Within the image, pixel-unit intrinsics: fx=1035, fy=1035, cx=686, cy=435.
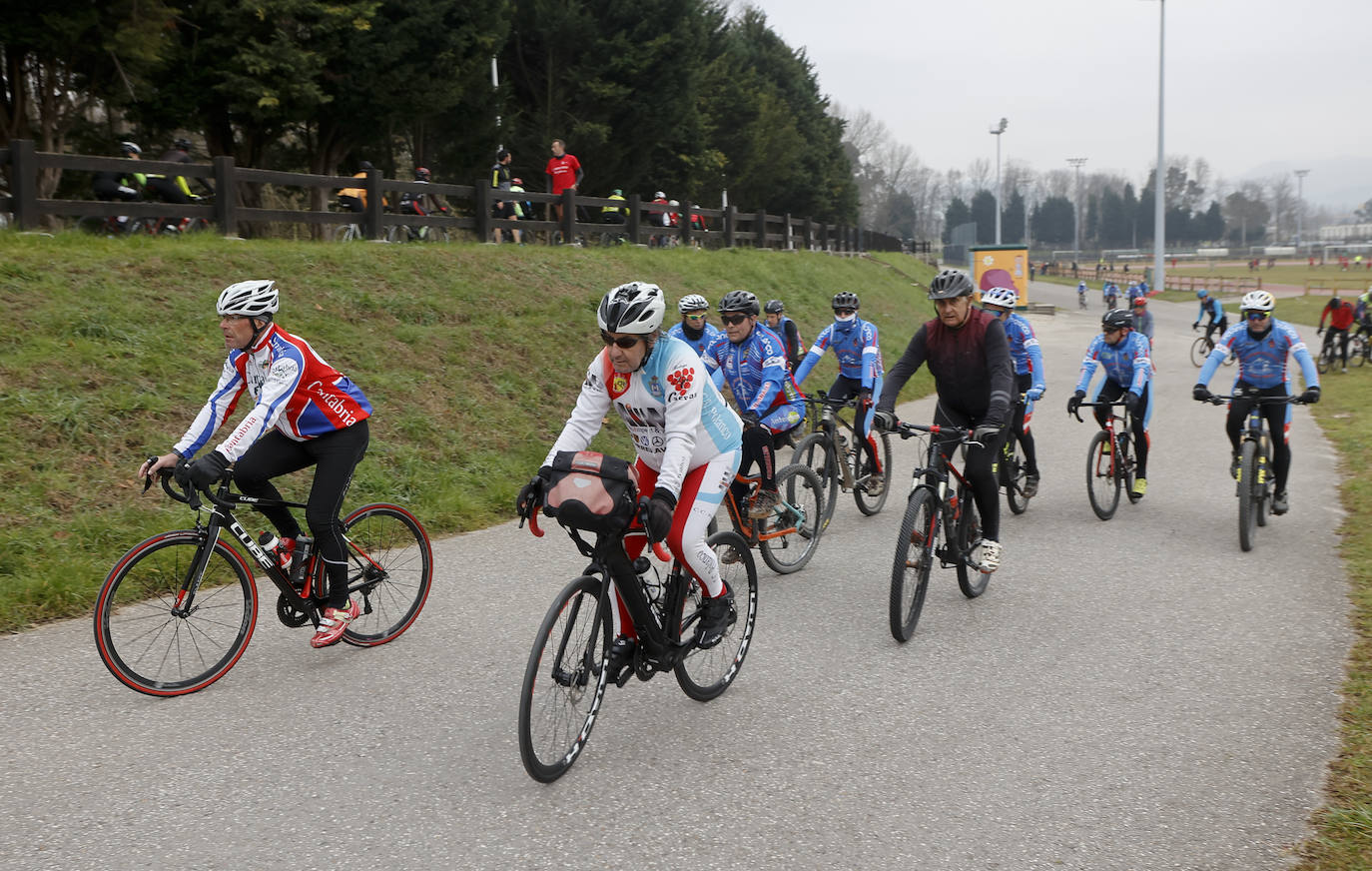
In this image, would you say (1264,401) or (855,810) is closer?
(855,810)

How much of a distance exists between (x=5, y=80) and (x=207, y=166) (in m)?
4.93

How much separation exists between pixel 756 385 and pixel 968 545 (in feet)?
7.44

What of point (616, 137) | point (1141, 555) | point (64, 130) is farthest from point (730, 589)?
point (616, 137)

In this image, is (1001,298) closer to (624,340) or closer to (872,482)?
(872,482)

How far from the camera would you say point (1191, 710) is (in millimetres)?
4801

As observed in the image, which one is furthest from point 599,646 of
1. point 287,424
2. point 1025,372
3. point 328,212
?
point 328,212

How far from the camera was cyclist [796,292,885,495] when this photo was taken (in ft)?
29.8

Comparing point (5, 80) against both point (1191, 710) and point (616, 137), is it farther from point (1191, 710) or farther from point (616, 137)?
point (1191, 710)

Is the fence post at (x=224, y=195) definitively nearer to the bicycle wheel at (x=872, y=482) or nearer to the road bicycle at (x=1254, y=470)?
the bicycle wheel at (x=872, y=482)

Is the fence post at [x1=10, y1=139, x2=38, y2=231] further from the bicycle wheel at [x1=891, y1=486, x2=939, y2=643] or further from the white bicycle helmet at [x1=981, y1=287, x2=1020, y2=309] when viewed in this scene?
the bicycle wheel at [x1=891, y1=486, x2=939, y2=643]

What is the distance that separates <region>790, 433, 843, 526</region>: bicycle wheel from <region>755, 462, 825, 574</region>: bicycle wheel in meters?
0.23

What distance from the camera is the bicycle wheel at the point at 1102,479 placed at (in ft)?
29.9

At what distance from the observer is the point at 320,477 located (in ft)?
17.6

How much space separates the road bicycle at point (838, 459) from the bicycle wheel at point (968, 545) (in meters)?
1.43
